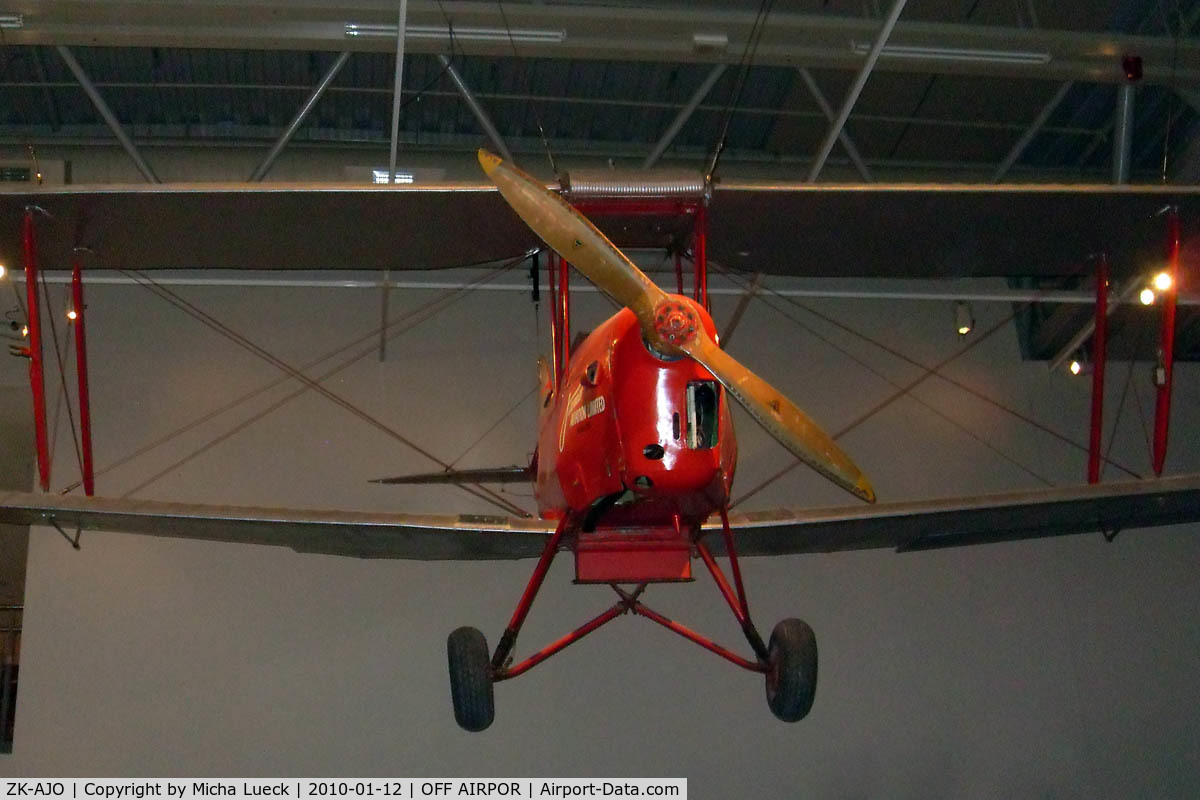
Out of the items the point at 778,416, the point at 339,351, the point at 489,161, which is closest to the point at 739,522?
the point at 778,416

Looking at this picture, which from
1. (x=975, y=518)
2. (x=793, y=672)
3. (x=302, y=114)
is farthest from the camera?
(x=302, y=114)

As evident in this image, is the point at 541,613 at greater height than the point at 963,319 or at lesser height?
lesser

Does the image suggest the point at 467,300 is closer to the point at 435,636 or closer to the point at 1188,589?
the point at 435,636

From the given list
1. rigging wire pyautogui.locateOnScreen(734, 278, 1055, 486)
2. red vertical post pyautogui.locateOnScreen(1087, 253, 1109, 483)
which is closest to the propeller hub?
red vertical post pyautogui.locateOnScreen(1087, 253, 1109, 483)

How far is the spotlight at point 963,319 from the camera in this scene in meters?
8.89

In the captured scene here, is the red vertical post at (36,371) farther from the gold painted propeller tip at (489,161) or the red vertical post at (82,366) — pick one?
the gold painted propeller tip at (489,161)

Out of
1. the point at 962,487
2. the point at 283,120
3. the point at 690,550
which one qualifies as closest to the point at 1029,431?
the point at 962,487

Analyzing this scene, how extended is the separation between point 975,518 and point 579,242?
2.45 m

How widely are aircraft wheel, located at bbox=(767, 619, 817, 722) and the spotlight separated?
4625 mm

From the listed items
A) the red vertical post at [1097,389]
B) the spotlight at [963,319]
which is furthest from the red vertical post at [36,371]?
the spotlight at [963,319]

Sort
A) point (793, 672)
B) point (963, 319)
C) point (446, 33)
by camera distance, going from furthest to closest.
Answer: point (963, 319) < point (446, 33) < point (793, 672)

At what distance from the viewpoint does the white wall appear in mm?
7617

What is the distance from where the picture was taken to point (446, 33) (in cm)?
691

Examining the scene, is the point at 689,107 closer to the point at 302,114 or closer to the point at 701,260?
the point at 302,114
